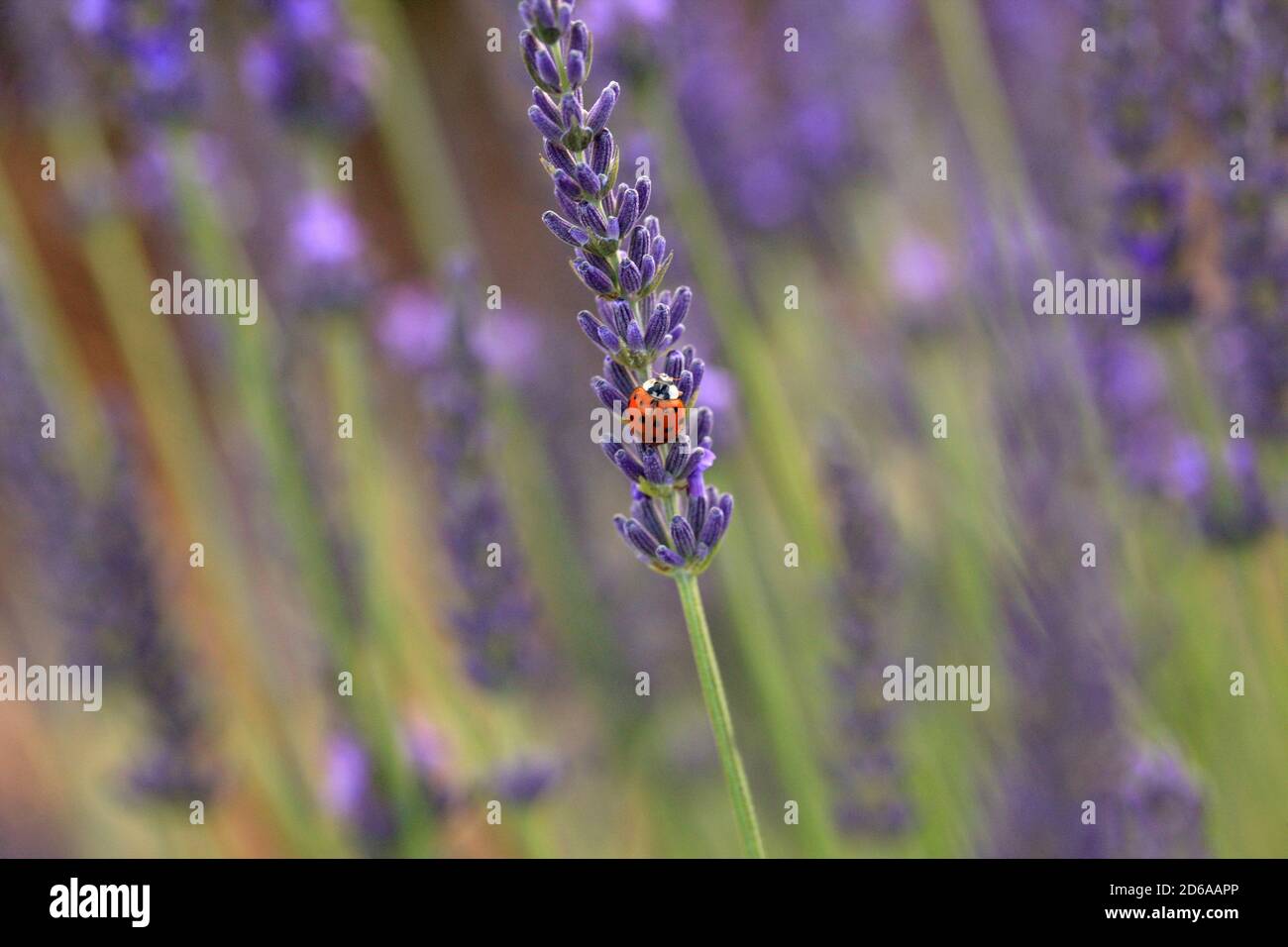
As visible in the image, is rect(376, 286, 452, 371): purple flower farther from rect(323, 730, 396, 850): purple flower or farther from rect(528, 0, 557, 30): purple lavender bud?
rect(528, 0, 557, 30): purple lavender bud

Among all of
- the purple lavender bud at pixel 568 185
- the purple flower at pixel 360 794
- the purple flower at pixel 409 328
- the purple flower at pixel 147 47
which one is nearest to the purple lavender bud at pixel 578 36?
the purple lavender bud at pixel 568 185

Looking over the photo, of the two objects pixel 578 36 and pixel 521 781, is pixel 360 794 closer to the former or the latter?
pixel 521 781

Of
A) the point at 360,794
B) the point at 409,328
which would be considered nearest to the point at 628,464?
the point at 360,794

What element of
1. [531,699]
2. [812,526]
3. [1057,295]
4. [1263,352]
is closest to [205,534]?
[531,699]

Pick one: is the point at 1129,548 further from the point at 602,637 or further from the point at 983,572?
the point at 602,637

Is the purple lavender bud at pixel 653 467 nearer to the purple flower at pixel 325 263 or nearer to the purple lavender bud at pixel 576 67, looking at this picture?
the purple lavender bud at pixel 576 67
